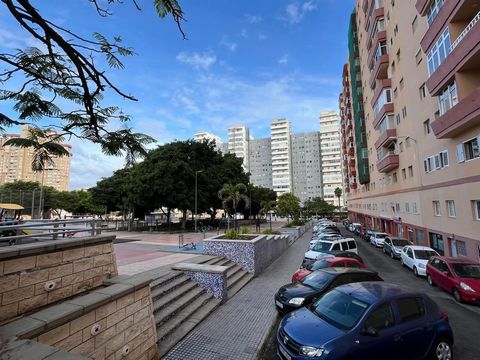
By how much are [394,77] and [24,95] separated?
31.5 meters

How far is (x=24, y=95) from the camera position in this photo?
2613mm

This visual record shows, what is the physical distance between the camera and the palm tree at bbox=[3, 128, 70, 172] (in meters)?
2.35

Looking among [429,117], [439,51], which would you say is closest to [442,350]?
[439,51]

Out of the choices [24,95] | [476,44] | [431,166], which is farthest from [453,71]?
[24,95]

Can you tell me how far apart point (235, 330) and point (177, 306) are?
181 cm

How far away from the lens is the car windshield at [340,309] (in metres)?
5.42

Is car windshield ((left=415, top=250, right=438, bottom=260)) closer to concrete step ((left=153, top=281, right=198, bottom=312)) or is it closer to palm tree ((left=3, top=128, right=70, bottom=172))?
concrete step ((left=153, top=281, right=198, bottom=312))

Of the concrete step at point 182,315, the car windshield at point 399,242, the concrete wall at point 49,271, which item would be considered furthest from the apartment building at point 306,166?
the concrete wall at point 49,271

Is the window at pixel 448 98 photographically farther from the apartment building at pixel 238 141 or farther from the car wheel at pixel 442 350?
the apartment building at pixel 238 141

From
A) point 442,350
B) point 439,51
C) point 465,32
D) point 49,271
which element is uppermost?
point 439,51

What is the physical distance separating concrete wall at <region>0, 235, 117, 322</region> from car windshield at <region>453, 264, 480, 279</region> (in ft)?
41.2

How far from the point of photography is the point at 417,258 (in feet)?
48.7

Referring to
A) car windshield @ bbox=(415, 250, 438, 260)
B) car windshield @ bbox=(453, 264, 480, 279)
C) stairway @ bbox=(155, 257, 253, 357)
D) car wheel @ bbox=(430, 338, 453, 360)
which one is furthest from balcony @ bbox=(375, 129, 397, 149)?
car wheel @ bbox=(430, 338, 453, 360)

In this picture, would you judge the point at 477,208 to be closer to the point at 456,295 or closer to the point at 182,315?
the point at 456,295
